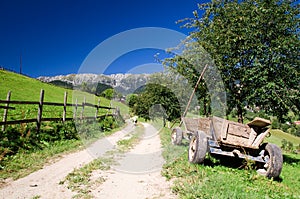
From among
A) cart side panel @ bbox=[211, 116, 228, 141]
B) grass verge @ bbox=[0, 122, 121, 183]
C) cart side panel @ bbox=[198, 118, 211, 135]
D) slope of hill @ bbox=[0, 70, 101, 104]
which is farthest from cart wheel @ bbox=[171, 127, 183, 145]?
slope of hill @ bbox=[0, 70, 101, 104]

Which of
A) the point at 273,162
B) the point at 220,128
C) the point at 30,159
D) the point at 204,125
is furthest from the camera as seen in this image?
the point at 204,125

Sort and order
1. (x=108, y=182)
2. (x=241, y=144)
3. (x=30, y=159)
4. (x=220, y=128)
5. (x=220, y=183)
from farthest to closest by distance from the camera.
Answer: (x=30, y=159), (x=220, y=128), (x=241, y=144), (x=108, y=182), (x=220, y=183)

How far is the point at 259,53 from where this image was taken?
972cm

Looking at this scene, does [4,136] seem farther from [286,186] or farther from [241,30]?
[241,30]

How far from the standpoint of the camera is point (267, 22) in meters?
10.1

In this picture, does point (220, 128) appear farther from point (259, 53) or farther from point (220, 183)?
point (259, 53)

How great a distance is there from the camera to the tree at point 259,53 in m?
9.50

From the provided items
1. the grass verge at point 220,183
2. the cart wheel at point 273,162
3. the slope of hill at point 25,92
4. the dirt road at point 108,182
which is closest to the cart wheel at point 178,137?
the dirt road at point 108,182

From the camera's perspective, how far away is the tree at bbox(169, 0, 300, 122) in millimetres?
9500

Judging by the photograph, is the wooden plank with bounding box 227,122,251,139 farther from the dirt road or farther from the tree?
the tree

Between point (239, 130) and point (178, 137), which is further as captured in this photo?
point (178, 137)

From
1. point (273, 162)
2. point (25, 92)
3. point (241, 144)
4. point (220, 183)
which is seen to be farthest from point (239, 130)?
point (25, 92)

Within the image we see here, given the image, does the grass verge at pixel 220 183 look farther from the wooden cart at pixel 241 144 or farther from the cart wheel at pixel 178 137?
the cart wheel at pixel 178 137

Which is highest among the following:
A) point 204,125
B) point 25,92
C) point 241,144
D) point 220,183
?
point 25,92
